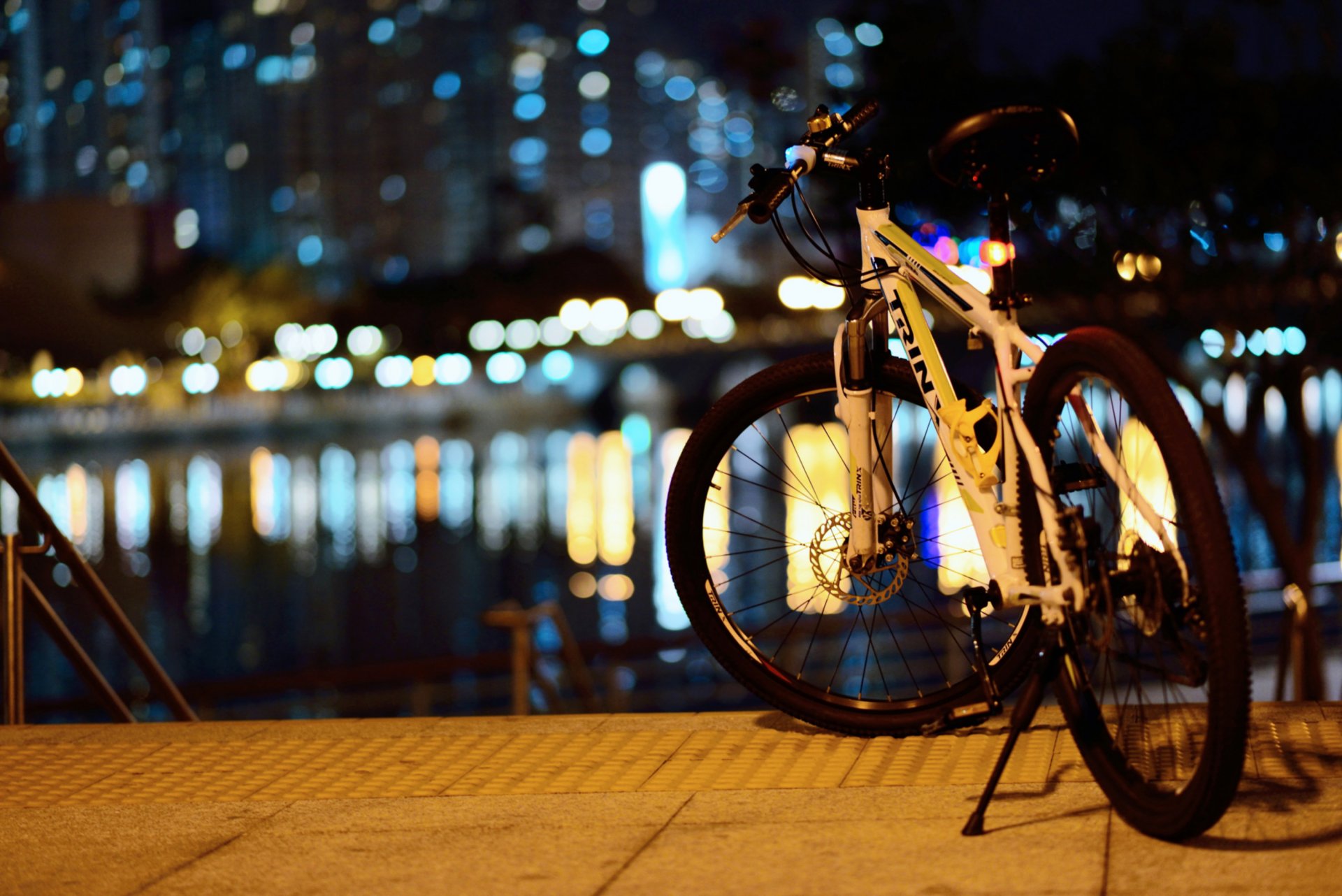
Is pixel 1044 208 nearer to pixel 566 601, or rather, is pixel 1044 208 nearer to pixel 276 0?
pixel 566 601

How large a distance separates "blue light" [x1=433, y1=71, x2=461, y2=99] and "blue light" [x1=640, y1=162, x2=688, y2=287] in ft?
97.0

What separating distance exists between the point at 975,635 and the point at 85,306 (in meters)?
66.6

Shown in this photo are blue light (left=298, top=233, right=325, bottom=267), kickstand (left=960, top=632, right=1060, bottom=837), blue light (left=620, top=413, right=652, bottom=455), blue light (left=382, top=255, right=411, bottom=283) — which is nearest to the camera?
kickstand (left=960, top=632, right=1060, bottom=837)

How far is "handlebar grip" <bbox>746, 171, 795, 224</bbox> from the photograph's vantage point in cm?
312

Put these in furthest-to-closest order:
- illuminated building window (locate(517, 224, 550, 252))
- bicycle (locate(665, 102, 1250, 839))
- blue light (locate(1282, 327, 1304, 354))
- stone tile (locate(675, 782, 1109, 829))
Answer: illuminated building window (locate(517, 224, 550, 252)) < blue light (locate(1282, 327, 1304, 354)) < stone tile (locate(675, 782, 1109, 829)) < bicycle (locate(665, 102, 1250, 839))

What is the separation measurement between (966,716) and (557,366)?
84552 millimetres

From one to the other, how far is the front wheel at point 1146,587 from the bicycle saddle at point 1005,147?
384mm

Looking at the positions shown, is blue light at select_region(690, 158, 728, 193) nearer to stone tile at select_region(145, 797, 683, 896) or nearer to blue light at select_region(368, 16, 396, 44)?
blue light at select_region(368, 16, 396, 44)

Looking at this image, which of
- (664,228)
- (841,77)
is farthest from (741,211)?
(664,228)

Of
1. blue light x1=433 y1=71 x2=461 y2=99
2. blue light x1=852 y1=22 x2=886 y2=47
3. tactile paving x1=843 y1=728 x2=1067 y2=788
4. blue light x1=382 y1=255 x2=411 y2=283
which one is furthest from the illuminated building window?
tactile paving x1=843 y1=728 x2=1067 y2=788

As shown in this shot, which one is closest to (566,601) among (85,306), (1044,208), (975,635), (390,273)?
(1044,208)

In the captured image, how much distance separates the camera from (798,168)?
3.16 m

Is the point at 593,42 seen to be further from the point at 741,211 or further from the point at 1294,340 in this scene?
the point at 741,211

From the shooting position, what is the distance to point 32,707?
24.3ft
